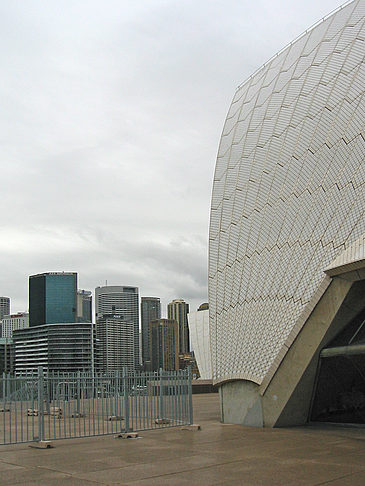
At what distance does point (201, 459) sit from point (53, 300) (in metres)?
172

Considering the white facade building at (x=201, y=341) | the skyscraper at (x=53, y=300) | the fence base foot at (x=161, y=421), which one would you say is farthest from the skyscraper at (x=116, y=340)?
the fence base foot at (x=161, y=421)

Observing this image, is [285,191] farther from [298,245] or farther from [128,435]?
[128,435]

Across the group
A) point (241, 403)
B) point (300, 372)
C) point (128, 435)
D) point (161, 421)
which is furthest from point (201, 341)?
point (128, 435)

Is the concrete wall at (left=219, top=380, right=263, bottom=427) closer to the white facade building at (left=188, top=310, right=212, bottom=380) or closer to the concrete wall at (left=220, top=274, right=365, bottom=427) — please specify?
the concrete wall at (left=220, top=274, right=365, bottom=427)

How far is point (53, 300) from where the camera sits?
178 meters

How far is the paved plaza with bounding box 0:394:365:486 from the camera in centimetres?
906

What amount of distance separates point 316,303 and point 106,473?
7.44 metres

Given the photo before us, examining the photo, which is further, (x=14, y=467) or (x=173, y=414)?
(x=173, y=414)

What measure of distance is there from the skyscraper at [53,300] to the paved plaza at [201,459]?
16402cm

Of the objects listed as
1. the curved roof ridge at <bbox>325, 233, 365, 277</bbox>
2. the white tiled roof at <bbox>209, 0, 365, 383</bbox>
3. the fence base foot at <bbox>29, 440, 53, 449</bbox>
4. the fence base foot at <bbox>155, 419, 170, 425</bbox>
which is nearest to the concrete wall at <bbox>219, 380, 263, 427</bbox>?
the white tiled roof at <bbox>209, 0, 365, 383</bbox>

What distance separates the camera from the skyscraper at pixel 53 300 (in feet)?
576

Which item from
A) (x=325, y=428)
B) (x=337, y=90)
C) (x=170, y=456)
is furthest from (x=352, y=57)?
Result: (x=170, y=456)

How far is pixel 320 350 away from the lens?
15297mm

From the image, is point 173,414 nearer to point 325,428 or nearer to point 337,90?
point 325,428
